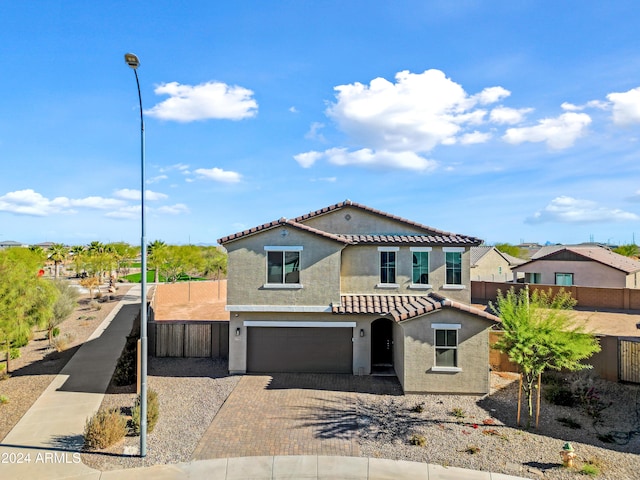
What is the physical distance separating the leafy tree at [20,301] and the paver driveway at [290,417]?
8.43 metres

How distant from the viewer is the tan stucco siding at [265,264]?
57.7 ft

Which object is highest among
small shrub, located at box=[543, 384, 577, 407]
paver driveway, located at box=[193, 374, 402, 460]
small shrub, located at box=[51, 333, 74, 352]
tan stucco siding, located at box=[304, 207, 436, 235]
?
tan stucco siding, located at box=[304, 207, 436, 235]

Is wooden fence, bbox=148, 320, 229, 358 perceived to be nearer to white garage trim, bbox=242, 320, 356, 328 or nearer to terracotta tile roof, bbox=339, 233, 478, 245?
white garage trim, bbox=242, 320, 356, 328

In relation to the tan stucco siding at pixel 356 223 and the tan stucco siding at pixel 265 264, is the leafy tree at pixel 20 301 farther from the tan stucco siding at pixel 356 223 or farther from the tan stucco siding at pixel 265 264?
the tan stucco siding at pixel 356 223

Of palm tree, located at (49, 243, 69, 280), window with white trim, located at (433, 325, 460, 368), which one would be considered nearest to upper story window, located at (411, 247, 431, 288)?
window with white trim, located at (433, 325, 460, 368)

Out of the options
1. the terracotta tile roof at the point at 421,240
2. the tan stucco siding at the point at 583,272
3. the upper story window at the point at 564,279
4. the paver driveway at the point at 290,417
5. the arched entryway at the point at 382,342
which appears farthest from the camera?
the upper story window at the point at 564,279

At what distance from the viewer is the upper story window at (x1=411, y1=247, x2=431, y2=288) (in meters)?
18.7

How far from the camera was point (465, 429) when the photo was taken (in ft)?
40.5

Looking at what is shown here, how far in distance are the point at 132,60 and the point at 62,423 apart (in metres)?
11.2

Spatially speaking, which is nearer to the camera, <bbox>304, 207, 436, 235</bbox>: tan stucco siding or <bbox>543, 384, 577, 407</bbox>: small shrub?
<bbox>543, 384, 577, 407</bbox>: small shrub

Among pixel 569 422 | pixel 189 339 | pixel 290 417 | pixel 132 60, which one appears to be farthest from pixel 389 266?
pixel 132 60

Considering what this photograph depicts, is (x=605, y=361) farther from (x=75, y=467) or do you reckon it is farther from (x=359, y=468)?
(x=75, y=467)

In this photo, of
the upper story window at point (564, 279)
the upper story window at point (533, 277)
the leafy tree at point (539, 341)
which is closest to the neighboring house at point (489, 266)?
the upper story window at point (533, 277)

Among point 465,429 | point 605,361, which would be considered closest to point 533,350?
point 465,429
